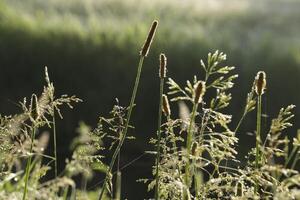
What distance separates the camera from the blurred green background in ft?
15.2

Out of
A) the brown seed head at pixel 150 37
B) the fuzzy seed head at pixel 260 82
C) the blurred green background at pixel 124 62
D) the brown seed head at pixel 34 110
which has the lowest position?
the brown seed head at pixel 34 110

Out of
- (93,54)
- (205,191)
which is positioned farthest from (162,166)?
(93,54)

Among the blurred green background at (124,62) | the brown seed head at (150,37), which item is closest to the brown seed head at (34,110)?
the brown seed head at (150,37)

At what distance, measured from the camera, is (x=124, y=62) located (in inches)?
199

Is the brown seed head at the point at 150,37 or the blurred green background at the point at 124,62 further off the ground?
the blurred green background at the point at 124,62

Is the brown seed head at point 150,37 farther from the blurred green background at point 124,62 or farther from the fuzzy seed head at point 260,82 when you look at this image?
the blurred green background at point 124,62

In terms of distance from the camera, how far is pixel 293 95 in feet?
15.4

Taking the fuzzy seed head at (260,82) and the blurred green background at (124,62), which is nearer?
the fuzzy seed head at (260,82)

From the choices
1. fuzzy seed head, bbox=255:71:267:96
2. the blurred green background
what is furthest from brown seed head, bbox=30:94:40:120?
the blurred green background

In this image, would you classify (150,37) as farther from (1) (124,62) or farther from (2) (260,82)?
(1) (124,62)

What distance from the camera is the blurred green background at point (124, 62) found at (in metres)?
4.62

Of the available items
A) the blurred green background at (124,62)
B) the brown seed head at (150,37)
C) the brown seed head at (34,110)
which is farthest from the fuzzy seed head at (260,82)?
the blurred green background at (124,62)

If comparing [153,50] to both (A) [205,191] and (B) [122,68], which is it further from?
(A) [205,191]

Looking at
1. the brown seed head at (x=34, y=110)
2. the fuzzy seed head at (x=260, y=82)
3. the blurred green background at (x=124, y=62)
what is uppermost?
the blurred green background at (x=124, y=62)
